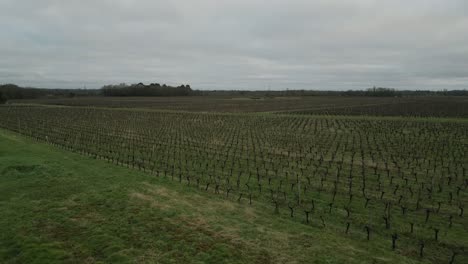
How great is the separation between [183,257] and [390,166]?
13.5 metres

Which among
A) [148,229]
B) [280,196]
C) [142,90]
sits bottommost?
[280,196]

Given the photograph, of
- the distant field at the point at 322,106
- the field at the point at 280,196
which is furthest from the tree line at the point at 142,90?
the field at the point at 280,196

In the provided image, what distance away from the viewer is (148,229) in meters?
8.72

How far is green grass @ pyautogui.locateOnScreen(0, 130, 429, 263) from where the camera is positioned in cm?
744

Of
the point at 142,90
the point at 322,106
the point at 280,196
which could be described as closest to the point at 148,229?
the point at 280,196

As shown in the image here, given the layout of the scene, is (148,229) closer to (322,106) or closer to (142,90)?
(322,106)

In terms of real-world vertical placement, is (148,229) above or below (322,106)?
below

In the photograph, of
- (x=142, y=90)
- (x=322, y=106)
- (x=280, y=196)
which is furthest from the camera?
(x=142, y=90)

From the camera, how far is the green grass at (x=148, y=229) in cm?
744

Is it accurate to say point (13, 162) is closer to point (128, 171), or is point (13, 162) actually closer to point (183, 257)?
point (128, 171)

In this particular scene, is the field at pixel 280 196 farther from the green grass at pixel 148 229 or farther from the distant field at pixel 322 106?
the distant field at pixel 322 106

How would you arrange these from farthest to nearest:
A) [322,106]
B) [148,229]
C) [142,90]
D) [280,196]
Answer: [142,90] → [322,106] → [280,196] → [148,229]

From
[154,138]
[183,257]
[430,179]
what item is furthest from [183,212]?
[154,138]


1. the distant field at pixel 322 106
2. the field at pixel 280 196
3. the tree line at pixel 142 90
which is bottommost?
the field at pixel 280 196
